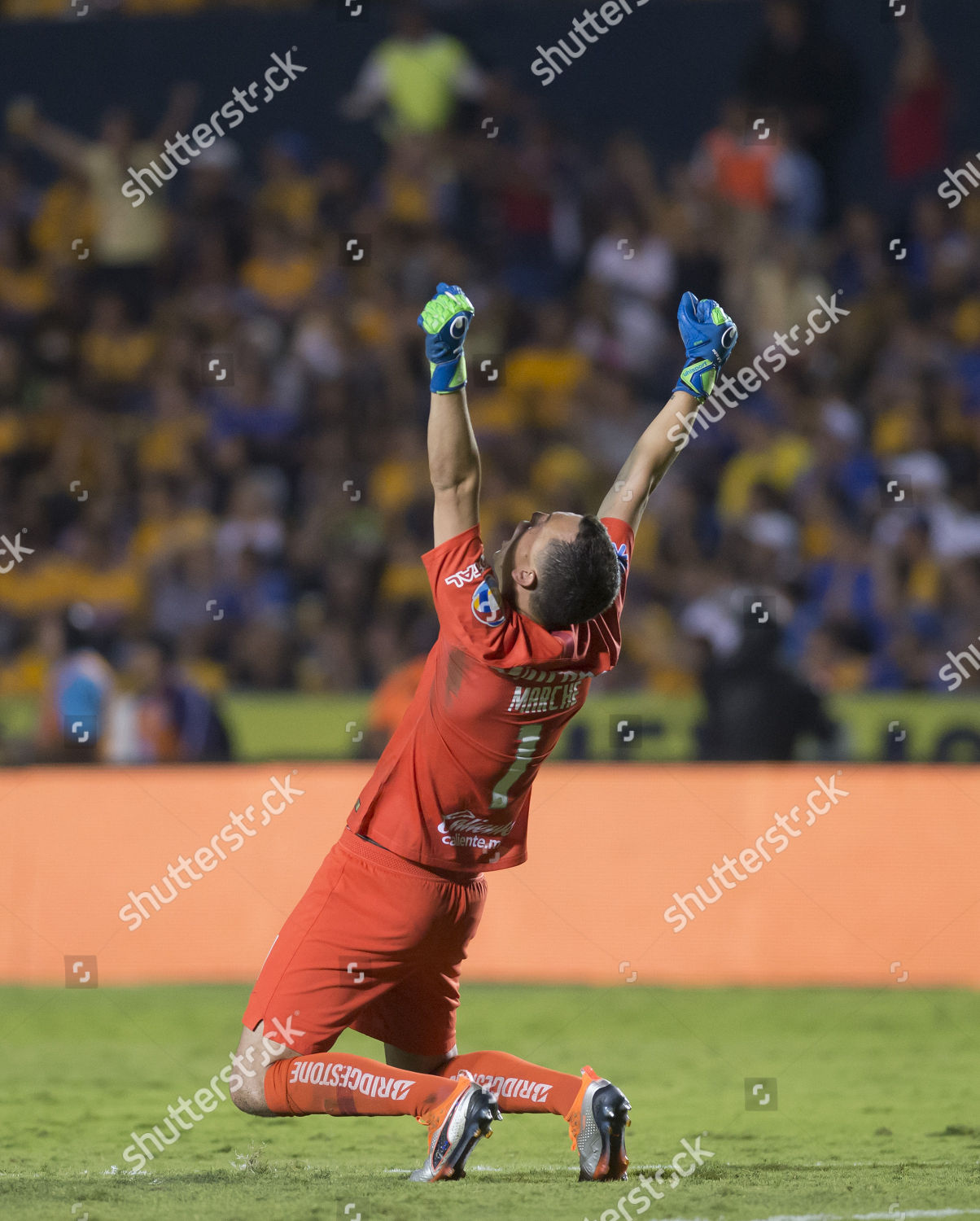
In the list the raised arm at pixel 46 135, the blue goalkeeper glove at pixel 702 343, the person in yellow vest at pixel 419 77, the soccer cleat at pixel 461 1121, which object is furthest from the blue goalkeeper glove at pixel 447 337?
the raised arm at pixel 46 135

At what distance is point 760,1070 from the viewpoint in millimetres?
7938

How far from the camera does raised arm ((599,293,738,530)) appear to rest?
5.35 m

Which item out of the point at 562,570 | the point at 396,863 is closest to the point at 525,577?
the point at 562,570

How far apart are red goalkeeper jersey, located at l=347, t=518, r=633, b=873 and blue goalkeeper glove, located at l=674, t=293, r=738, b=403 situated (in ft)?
2.34

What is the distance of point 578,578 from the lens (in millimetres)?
4641

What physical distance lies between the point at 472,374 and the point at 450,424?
8.97 metres

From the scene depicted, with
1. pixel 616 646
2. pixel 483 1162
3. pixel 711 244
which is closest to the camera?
pixel 616 646

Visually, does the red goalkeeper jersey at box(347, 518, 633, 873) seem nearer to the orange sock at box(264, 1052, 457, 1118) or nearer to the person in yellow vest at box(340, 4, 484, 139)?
the orange sock at box(264, 1052, 457, 1118)

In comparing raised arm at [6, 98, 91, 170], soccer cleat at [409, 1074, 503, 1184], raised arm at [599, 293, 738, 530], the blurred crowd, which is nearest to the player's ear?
raised arm at [599, 293, 738, 530]

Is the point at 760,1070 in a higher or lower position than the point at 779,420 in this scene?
lower

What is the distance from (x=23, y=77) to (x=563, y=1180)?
13.4 m

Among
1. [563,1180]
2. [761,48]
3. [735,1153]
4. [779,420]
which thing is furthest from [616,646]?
[761,48]

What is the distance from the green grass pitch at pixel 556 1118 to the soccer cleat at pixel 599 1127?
72 millimetres

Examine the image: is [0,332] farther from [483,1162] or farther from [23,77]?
[483,1162]
